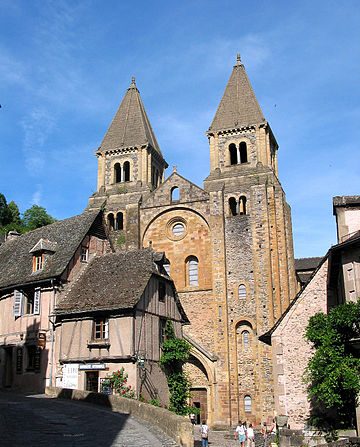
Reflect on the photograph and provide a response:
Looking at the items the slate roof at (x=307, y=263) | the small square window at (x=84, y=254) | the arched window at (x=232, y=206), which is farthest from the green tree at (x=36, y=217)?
the small square window at (x=84, y=254)

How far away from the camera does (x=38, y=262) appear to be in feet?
97.3

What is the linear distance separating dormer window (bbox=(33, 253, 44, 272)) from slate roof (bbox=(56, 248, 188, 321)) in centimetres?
246

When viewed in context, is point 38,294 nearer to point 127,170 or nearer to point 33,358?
point 33,358

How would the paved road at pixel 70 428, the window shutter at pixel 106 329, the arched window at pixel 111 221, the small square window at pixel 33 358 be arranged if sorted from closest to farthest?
the paved road at pixel 70 428 → the window shutter at pixel 106 329 → the small square window at pixel 33 358 → the arched window at pixel 111 221

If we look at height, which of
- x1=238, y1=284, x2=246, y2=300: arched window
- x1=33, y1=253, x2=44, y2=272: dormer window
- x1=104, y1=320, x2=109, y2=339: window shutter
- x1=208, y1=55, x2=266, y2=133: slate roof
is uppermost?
x1=208, y1=55, x2=266, y2=133: slate roof

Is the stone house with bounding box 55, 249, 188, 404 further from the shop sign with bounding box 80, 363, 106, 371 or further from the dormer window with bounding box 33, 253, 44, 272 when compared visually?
the dormer window with bounding box 33, 253, 44, 272

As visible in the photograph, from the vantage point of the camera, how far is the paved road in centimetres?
1261

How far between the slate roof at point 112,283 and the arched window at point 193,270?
10.0 m

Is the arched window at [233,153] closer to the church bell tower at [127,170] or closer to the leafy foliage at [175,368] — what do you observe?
the church bell tower at [127,170]

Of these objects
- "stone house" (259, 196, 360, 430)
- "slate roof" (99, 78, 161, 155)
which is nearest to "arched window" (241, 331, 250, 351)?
"stone house" (259, 196, 360, 430)

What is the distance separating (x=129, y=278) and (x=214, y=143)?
17.6 m

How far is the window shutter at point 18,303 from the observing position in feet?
91.8

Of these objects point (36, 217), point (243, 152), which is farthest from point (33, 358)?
point (36, 217)

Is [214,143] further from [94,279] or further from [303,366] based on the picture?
[303,366]
